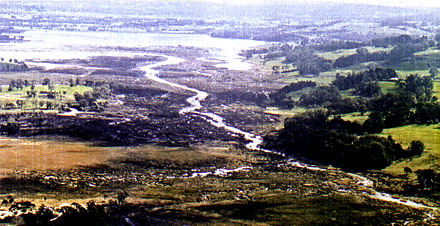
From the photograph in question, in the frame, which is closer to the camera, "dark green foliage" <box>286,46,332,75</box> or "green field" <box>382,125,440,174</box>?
"green field" <box>382,125,440,174</box>

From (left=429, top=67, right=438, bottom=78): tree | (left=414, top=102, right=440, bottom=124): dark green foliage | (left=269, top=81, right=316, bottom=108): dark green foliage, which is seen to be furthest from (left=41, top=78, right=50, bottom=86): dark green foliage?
(left=429, top=67, right=438, bottom=78): tree

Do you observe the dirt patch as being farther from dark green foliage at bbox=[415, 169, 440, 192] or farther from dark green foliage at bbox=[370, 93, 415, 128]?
dark green foliage at bbox=[370, 93, 415, 128]

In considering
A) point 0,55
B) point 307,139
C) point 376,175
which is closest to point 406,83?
point 307,139

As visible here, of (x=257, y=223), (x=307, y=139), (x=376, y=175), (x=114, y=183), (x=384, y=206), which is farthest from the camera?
(x=307, y=139)

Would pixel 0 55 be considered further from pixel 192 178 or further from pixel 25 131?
pixel 192 178

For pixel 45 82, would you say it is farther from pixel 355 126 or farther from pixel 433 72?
pixel 433 72

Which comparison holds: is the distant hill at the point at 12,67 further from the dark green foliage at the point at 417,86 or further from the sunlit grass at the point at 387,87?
the dark green foliage at the point at 417,86
